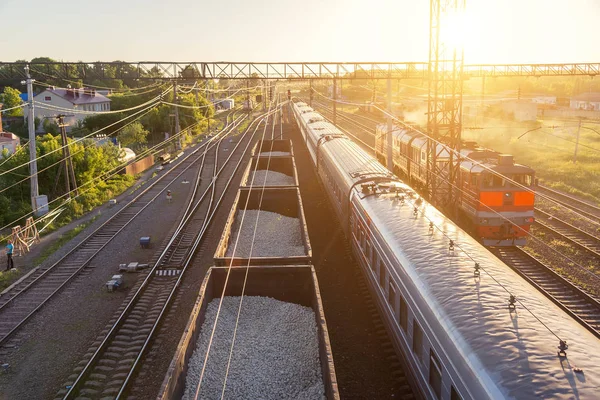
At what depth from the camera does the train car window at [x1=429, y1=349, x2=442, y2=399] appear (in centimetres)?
788

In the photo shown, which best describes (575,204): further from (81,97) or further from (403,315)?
(81,97)

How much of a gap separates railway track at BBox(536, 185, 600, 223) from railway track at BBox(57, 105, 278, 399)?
694 inches

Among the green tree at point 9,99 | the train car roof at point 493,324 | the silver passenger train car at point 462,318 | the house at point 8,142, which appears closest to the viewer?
the train car roof at point 493,324

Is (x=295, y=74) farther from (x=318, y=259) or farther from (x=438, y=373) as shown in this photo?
(x=438, y=373)

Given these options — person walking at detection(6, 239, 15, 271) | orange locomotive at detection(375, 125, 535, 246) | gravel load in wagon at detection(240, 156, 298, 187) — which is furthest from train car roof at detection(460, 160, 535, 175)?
person walking at detection(6, 239, 15, 271)

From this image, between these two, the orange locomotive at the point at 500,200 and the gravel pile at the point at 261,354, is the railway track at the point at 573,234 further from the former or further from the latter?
the gravel pile at the point at 261,354

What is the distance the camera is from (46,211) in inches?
1033

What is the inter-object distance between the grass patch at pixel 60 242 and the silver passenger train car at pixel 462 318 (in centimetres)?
1343

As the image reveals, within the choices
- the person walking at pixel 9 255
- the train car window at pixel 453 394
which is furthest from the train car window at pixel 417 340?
the person walking at pixel 9 255

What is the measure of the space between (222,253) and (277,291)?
2.58m

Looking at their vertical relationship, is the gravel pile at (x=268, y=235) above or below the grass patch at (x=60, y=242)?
above

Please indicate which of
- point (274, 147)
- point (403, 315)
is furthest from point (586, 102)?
point (403, 315)

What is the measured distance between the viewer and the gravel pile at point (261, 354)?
9.23m

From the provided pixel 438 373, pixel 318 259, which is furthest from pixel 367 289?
pixel 438 373
